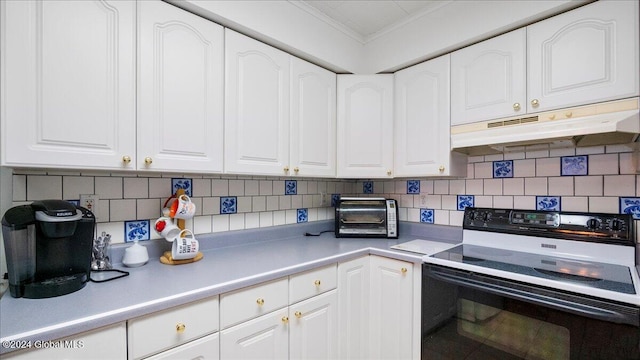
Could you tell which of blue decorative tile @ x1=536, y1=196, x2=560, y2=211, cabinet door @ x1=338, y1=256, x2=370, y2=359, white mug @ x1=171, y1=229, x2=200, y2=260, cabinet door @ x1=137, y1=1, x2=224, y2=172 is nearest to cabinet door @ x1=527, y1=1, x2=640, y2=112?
blue decorative tile @ x1=536, y1=196, x2=560, y2=211

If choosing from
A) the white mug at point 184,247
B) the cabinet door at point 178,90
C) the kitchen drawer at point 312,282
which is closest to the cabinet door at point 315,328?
the kitchen drawer at point 312,282

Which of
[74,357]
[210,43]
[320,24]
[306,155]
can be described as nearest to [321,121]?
[306,155]

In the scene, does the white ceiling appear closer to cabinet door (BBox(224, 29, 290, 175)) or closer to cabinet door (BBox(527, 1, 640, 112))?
cabinet door (BBox(224, 29, 290, 175))

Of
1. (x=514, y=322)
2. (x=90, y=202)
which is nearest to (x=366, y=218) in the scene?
(x=514, y=322)

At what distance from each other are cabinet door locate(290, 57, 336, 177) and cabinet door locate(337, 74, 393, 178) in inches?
2.8

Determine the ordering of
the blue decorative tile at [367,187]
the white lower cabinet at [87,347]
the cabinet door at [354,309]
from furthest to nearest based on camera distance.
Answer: the blue decorative tile at [367,187], the cabinet door at [354,309], the white lower cabinet at [87,347]

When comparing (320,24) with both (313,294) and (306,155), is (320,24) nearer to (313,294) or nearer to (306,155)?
(306,155)

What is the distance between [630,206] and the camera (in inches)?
55.2

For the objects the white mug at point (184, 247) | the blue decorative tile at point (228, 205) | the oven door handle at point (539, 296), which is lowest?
the oven door handle at point (539, 296)

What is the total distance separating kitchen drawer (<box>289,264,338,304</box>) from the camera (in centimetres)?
134

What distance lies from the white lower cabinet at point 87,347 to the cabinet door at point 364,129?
1440 mm

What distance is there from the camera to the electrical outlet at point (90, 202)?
130cm

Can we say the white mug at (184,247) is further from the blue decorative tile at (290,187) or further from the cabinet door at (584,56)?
the cabinet door at (584,56)

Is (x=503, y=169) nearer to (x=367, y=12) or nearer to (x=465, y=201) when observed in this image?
(x=465, y=201)
